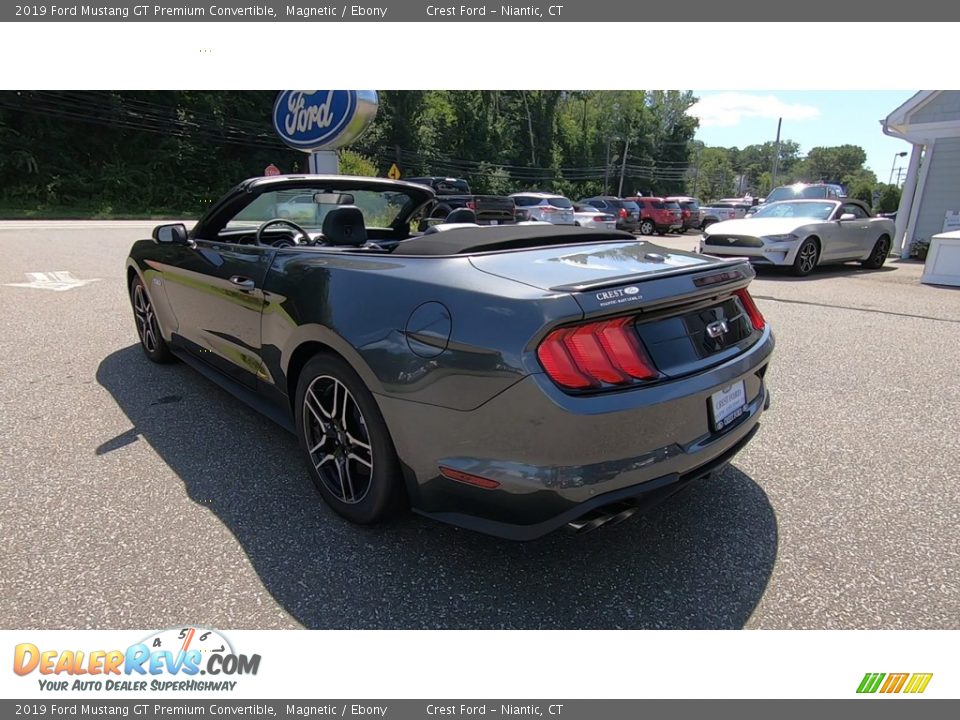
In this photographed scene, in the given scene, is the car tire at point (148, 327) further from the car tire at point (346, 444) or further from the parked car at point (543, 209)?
the parked car at point (543, 209)

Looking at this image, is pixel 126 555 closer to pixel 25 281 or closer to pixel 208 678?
pixel 208 678

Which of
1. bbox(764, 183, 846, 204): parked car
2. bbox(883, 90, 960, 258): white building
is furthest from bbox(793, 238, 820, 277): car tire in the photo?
bbox(883, 90, 960, 258): white building

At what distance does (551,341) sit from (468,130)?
5110cm

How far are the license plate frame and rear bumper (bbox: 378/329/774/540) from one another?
4cm

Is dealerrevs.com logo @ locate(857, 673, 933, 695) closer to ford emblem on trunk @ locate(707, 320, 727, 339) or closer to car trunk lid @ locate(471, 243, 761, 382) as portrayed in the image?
car trunk lid @ locate(471, 243, 761, 382)

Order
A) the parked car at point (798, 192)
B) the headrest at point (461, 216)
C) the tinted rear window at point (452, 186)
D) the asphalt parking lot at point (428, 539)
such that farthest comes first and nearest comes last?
the tinted rear window at point (452, 186) < the parked car at point (798, 192) < the headrest at point (461, 216) < the asphalt parking lot at point (428, 539)

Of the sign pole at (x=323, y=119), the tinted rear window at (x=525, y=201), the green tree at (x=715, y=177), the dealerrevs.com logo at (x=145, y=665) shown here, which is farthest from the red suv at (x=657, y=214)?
the green tree at (x=715, y=177)

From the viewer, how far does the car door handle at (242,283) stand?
2.93m

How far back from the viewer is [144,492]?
272 centimetres

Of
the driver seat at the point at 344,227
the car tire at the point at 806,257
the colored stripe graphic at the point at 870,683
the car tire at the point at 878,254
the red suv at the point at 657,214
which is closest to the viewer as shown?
the colored stripe graphic at the point at 870,683

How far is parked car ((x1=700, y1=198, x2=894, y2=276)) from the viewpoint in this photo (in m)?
9.73

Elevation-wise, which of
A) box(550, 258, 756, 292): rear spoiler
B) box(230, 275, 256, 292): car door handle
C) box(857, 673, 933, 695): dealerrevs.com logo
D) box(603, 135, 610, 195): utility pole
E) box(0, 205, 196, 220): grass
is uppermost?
box(603, 135, 610, 195): utility pole

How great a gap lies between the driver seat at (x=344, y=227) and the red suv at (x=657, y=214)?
68.0ft

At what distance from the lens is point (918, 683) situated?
1.79 metres
